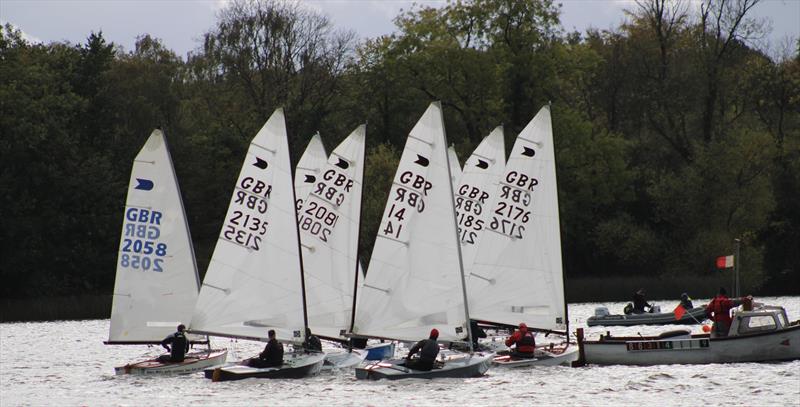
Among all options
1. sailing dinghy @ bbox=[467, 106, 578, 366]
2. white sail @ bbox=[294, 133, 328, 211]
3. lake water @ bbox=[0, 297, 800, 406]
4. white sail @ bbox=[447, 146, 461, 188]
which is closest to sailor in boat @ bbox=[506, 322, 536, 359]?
lake water @ bbox=[0, 297, 800, 406]

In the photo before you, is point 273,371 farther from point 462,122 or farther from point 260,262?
point 462,122

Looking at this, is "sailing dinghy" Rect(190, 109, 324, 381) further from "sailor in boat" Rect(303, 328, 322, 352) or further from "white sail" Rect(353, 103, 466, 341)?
"white sail" Rect(353, 103, 466, 341)

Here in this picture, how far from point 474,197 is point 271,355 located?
11635 millimetres

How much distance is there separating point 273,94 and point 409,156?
4854 centimetres

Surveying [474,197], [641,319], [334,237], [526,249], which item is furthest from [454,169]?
[641,319]

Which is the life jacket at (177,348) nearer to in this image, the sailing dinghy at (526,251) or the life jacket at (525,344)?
the sailing dinghy at (526,251)

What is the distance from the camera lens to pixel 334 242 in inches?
1407

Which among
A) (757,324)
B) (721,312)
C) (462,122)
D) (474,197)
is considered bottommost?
(757,324)

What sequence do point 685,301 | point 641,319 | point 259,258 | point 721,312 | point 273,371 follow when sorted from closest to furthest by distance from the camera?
point 273,371, point 259,258, point 721,312, point 685,301, point 641,319

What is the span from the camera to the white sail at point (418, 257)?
1227 inches

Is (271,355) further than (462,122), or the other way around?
(462,122)

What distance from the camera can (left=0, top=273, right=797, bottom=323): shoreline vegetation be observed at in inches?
2525

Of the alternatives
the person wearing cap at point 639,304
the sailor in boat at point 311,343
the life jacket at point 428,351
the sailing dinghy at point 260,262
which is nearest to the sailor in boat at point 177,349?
the sailing dinghy at point 260,262

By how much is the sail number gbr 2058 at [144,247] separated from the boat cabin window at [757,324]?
624 inches
